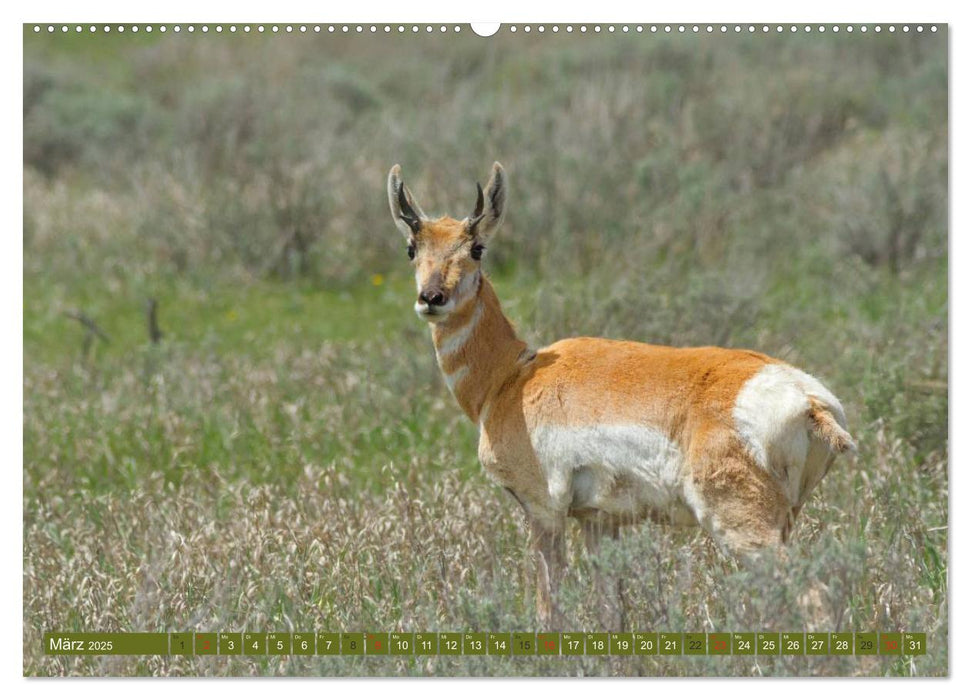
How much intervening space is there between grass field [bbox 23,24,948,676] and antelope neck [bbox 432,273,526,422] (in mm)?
821

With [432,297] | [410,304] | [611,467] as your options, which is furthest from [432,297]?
[410,304]

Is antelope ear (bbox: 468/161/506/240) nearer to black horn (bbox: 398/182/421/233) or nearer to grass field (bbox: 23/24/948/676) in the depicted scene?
black horn (bbox: 398/182/421/233)

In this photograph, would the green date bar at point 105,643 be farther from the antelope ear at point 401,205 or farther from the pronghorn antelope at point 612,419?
the antelope ear at point 401,205

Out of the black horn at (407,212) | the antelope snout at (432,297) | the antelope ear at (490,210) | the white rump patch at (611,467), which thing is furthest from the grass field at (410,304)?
the black horn at (407,212)

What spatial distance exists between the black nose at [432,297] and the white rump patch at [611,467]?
0.66 metres

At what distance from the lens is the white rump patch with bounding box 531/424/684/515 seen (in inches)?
220

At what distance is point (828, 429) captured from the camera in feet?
17.6

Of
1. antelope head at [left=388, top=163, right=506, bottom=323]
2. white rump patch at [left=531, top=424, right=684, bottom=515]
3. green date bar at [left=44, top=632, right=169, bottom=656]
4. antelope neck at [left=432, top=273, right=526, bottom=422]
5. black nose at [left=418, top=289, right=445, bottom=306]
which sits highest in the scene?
antelope head at [left=388, top=163, right=506, bottom=323]

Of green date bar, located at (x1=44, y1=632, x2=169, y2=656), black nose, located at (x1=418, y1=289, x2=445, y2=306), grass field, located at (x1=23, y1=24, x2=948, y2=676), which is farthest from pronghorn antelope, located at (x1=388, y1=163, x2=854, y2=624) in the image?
green date bar, located at (x1=44, y1=632, x2=169, y2=656)

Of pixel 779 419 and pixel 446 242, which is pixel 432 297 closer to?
pixel 446 242

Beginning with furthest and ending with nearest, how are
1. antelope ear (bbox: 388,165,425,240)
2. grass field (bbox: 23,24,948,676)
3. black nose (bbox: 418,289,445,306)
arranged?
grass field (bbox: 23,24,948,676) → antelope ear (bbox: 388,165,425,240) → black nose (bbox: 418,289,445,306)

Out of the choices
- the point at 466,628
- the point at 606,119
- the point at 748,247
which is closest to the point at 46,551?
the point at 466,628

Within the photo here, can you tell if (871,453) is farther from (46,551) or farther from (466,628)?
(46,551)

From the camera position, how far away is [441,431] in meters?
9.87
